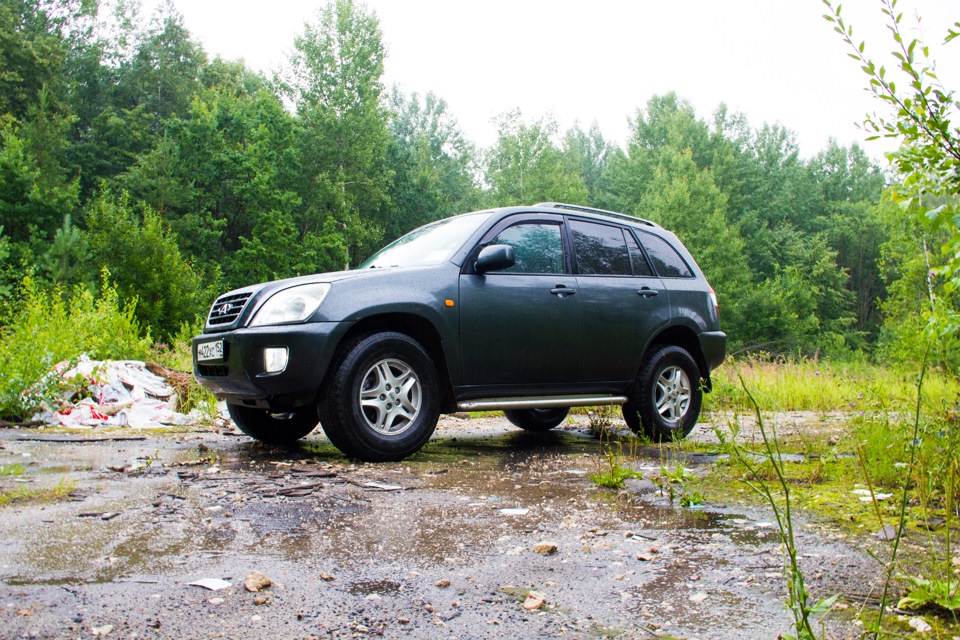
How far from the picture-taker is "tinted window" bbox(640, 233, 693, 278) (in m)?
7.29

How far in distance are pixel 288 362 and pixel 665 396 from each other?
3533 millimetres

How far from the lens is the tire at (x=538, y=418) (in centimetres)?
815

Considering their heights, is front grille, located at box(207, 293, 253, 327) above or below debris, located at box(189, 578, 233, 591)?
above

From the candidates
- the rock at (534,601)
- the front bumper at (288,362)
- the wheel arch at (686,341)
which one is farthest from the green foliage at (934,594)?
the wheel arch at (686,341)

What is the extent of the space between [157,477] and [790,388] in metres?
10.7

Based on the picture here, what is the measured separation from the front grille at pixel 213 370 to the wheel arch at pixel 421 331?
0.95 meters

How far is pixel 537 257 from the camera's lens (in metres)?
6.34

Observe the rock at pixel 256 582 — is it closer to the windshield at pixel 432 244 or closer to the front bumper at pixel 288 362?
the front bumper at pixel 288 362

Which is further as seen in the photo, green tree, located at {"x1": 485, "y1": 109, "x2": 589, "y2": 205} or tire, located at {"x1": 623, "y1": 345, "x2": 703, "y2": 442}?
green tree, located at {"x1": 485, "y1": 109, "x2": 589, "y2": 205}

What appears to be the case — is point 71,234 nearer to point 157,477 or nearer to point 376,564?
point 157,477

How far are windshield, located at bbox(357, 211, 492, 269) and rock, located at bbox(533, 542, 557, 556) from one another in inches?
121

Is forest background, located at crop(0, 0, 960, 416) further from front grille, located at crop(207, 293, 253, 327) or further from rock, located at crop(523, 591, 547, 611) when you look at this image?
rock, located at crop(523, 591, 547, 611)

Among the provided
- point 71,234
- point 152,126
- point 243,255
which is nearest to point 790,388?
point 71,234

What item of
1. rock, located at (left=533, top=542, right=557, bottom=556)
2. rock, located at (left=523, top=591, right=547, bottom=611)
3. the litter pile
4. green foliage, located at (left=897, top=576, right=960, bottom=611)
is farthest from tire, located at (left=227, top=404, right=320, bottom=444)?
green foliage, located at (left=897, top=576, right=960, bottom=611)
